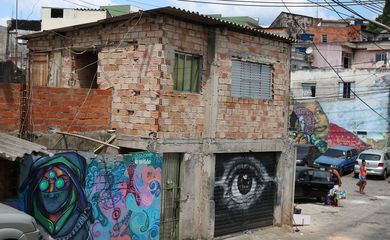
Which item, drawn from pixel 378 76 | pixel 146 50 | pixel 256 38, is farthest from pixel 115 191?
pixel 378 76

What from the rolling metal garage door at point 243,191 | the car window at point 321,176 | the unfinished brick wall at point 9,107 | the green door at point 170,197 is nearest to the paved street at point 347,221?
the rolling metal garage door at point 243,191

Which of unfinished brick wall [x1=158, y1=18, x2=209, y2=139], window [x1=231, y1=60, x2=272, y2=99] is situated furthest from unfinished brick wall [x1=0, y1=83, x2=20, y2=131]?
window [x1=231, y1=60, x2=272, y2=99]

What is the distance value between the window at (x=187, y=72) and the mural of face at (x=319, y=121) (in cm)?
2472

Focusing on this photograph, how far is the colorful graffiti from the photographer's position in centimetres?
3438

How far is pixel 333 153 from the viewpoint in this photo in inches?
1139

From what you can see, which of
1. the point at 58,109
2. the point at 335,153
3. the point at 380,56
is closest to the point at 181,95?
the point at 58,109

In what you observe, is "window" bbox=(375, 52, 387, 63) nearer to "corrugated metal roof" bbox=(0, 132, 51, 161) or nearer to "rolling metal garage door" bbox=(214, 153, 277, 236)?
"rolling metal garage door" bbox=(214, 153, 277, 236)

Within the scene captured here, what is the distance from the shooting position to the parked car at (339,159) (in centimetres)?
2748

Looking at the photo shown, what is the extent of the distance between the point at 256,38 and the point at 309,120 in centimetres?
2342

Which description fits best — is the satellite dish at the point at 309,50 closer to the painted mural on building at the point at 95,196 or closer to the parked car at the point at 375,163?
the parked car at the point at 375,163

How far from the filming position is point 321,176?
64.3 feet

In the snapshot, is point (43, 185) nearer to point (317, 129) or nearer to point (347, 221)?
point (347, 221)

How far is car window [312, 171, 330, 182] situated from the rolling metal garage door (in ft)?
18.1

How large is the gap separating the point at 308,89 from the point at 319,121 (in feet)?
8.34
